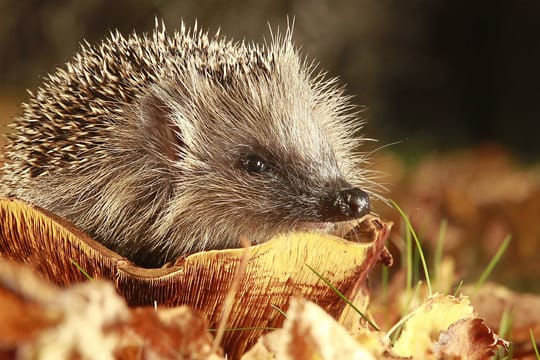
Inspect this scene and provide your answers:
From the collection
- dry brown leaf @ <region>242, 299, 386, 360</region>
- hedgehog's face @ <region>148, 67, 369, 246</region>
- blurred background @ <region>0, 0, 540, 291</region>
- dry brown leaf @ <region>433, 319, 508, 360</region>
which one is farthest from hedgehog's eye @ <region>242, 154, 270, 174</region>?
blurred background @ <region>0, 0, 540, 291</region>

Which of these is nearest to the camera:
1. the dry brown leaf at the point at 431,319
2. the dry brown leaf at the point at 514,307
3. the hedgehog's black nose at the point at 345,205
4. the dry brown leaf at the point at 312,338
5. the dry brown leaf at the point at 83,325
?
the dry brown leaf at the point at 83,325

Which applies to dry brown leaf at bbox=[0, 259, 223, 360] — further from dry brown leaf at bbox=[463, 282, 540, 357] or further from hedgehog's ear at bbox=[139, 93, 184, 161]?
dry brown leaf at bbox=[463, 282, 540, 357]

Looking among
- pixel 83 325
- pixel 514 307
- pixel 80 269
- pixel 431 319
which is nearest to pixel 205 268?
pixel 80 269

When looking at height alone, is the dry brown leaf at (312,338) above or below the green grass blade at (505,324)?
above

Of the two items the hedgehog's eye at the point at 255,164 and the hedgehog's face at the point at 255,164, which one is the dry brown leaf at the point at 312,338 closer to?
the hedgehog's face at the point at 255,164

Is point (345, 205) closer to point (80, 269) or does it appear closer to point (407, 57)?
point (80, 269)

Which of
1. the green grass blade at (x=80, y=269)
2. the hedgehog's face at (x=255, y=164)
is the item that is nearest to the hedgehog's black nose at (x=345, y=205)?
the hedgehog's face at (x=255, y=164)
